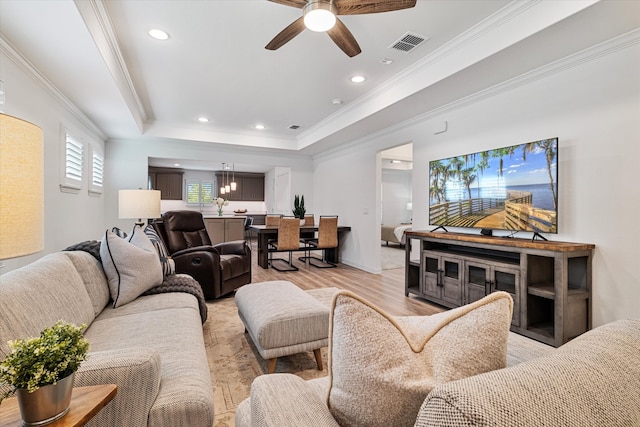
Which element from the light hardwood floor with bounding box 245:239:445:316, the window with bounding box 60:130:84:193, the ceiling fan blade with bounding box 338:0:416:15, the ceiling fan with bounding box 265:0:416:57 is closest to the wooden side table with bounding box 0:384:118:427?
the ceiling fan with bounding box 265:0:416:57

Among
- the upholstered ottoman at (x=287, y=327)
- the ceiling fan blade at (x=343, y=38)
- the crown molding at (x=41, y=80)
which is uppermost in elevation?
the ceiling fan blade at (x=343, y=38)

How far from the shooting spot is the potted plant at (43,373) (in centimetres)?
67

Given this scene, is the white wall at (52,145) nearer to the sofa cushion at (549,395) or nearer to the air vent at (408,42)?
the sofa cushion at (549,395)

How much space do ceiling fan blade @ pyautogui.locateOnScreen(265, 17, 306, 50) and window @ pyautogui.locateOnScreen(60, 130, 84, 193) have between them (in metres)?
2.98

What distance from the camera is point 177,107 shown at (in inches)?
192

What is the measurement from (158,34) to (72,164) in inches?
89.4

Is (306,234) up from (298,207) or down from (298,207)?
down

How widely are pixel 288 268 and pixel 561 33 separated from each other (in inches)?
188

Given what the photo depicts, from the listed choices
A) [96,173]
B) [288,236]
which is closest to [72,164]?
[96,173]

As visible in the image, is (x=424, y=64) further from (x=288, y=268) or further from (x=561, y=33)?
(x=288, y=268)

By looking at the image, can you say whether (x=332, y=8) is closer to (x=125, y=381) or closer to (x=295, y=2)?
(x=295, y=2)

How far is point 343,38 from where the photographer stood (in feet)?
7.89

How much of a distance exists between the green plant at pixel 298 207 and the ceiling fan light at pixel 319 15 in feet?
16.3

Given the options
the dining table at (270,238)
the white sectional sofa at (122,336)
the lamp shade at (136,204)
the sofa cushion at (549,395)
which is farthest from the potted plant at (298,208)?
the sofa cushion at (549,395)
